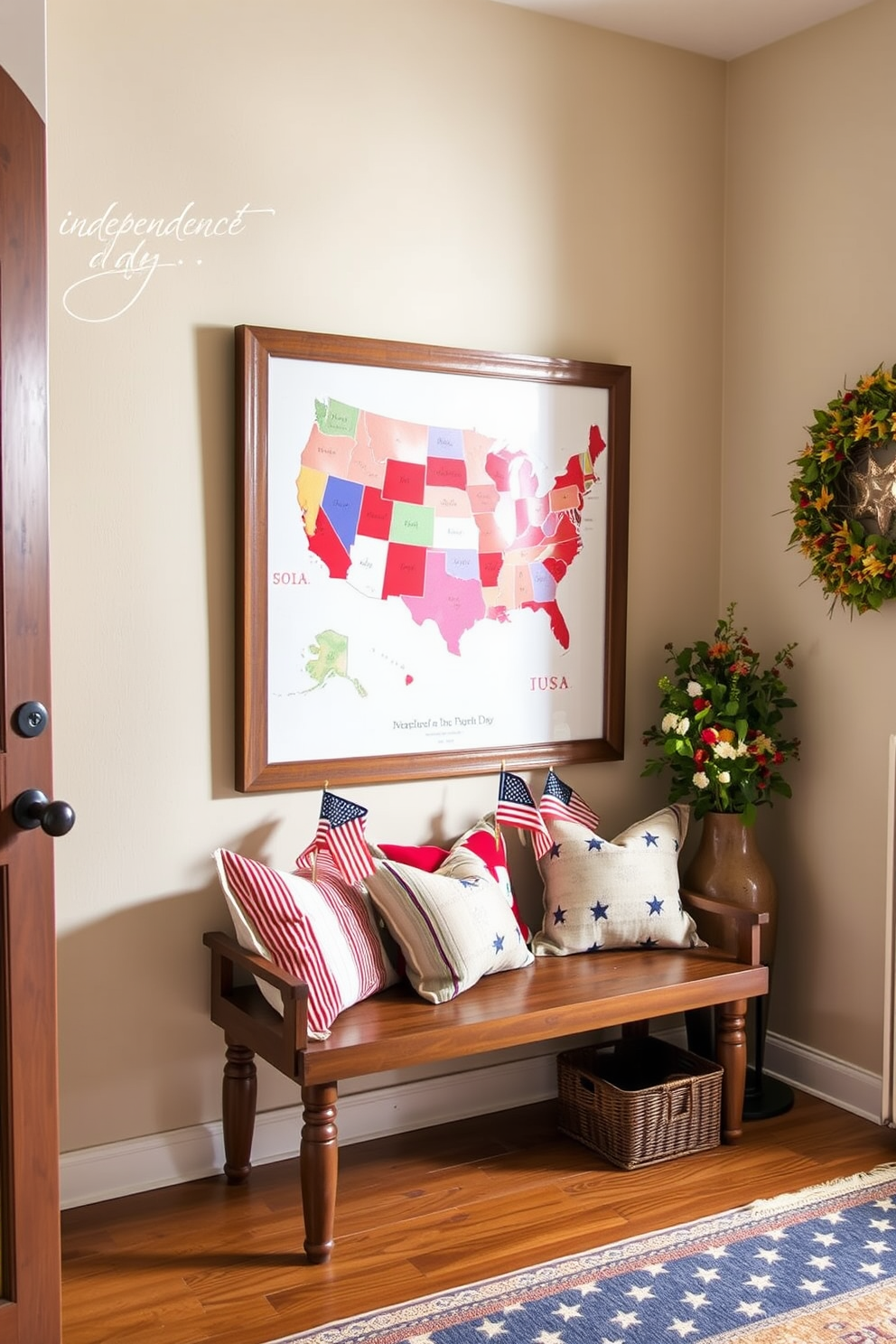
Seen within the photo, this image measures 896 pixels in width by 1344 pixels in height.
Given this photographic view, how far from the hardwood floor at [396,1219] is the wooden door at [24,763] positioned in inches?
13.1

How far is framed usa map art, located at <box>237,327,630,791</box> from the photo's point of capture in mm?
2906

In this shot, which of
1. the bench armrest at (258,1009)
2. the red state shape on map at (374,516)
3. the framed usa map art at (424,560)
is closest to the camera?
the bench armrest at (258,1009)

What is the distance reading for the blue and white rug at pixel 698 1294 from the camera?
2320 millimetres

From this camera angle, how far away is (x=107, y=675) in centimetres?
276

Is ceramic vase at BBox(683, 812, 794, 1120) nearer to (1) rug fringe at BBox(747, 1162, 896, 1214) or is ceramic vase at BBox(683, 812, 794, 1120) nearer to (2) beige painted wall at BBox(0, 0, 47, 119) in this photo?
(1) rug fringe at BBox(747, 1162, 896, 1214)

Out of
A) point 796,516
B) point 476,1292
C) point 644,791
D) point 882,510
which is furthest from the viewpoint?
point 644,791

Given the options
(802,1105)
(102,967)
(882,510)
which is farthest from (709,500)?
(102,967)

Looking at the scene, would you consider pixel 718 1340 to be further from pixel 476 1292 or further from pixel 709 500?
pixel 709 500

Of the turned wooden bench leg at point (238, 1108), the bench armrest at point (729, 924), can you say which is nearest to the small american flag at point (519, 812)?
the bench armrest at point (729, 924)

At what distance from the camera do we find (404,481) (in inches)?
121

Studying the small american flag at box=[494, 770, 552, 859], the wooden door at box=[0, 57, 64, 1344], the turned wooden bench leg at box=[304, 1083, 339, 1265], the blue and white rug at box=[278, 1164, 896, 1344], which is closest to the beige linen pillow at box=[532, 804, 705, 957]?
the small american flag at box=[494, 770, 552, 859]

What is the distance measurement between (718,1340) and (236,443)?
6.58ft

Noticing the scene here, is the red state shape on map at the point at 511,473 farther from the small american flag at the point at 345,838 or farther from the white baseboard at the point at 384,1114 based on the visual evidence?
the white baseboard at the point at 384,1114

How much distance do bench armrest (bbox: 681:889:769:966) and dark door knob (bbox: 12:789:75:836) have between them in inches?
68.7
